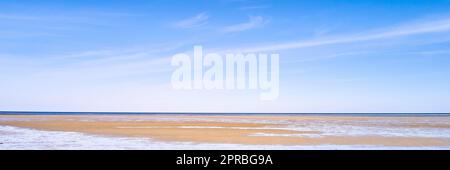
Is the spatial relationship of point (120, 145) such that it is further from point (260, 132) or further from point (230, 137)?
point (260, 132)

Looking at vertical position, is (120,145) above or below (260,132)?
above

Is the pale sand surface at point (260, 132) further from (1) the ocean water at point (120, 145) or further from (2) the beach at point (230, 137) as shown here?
(1) the ocean water at point (120, 145)

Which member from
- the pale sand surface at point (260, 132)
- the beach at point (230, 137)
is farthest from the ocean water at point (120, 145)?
the pale sand surface at point (260, 132)

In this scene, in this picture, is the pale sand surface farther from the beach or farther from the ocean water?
the ocean water

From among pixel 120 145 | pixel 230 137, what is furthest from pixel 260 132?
pixel 120 145

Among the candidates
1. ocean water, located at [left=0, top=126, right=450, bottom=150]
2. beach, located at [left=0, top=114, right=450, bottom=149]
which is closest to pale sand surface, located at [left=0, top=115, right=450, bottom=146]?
beach, located at [left=0, top=114, right=450, bottom=149]

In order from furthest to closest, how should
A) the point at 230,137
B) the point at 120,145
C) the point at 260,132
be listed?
the point at 260,132, the point at 230,137, the point at 120,145

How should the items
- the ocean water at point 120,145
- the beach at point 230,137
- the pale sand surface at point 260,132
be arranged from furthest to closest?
the pale sand surface at point 260,132
the beach at point 230,137
the ocean water at point 120,145

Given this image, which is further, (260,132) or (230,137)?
(260,132)
